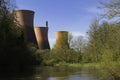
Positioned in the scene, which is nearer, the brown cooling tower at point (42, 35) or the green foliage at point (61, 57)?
the green foliage at point (61, 57)

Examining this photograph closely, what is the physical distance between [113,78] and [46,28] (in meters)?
65.5

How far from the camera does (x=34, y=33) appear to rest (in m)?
77.0

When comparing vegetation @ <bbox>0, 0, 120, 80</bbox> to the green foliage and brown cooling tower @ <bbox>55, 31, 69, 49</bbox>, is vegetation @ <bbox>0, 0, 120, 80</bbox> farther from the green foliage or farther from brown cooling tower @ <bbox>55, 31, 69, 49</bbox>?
brown cooling tower @ <bbox>55, 31, 69, 49</bbox>

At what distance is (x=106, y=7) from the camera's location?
1633 centimetres

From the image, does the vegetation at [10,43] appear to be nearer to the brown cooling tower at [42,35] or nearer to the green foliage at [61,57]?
the green foliage at [61,57]

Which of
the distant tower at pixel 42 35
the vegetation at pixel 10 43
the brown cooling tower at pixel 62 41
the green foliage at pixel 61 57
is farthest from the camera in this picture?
the distant tower at pixel 42 35

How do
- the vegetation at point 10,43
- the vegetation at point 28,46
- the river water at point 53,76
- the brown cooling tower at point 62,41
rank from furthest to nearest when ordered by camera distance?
the brown cooling tower at point 62,41 < the vegetation at point 10,43 < the river water at point 53,76 < the vegetation at point 28,46

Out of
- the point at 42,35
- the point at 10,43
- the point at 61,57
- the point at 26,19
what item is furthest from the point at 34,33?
the point at 10,43

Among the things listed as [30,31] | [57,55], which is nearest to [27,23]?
[30,31]

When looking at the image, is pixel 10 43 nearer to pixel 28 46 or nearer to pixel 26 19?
pixel 28 46

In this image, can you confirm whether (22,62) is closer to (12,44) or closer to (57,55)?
(12,44)

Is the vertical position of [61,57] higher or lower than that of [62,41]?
lower

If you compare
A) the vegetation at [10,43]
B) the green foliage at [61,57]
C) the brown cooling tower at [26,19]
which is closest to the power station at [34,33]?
the brown cooling tower at [26,19]

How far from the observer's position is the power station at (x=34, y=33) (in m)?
70.4
